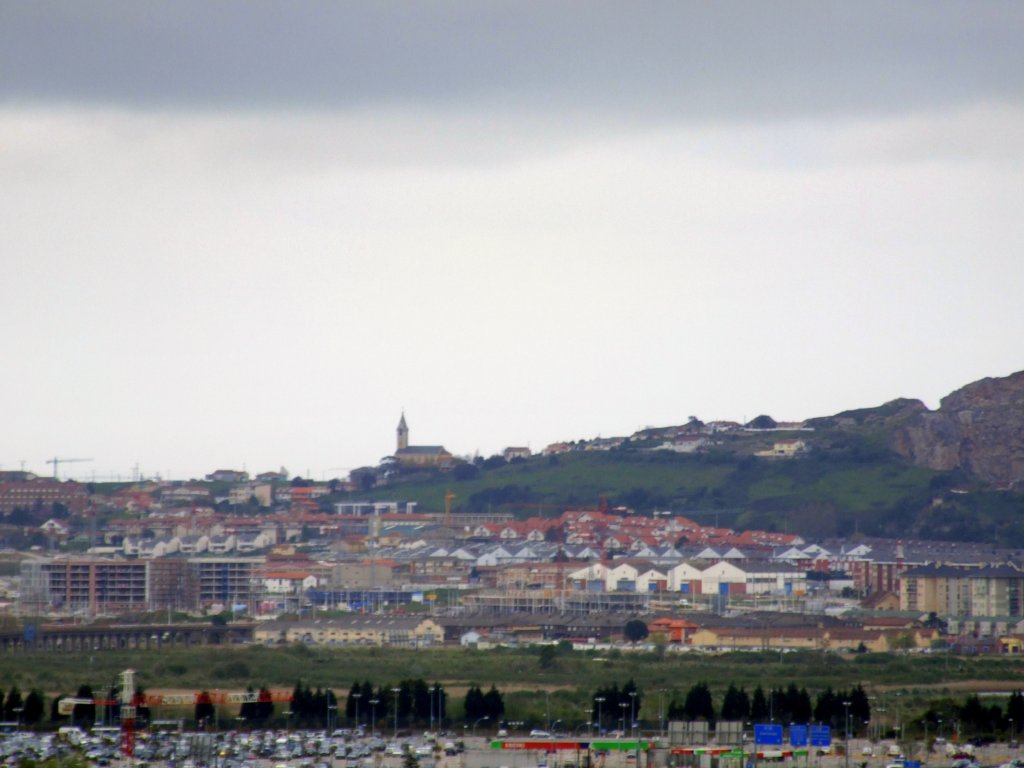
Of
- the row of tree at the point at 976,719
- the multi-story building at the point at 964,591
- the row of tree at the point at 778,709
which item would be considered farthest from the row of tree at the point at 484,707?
the multi-story building at the point at 964,591

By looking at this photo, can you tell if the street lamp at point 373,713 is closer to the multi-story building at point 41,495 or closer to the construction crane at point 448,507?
the construction crane at point 448,507

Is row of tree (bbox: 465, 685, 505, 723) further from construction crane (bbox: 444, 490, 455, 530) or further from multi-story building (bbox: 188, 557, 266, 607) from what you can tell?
construction crane (bbox: 444, 490, 455, 530)

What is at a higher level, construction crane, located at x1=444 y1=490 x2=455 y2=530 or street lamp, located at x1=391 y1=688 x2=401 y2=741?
construction crane, located at x1=444 y1=490 x2=455 y2=530

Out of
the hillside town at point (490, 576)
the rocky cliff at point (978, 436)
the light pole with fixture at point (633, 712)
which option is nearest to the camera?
the light pole with fixture at point (633, 712)

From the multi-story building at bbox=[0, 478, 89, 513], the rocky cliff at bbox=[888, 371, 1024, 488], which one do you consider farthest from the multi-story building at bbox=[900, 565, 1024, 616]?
the multi-story building at bbox=[0, 478, 89, 513]

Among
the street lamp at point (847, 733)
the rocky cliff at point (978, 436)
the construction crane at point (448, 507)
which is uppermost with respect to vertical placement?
the rocky cliff at point (978, 436)

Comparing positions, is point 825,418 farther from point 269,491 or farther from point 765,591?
point 765,591

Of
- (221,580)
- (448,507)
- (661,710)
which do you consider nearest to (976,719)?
(661,710)
